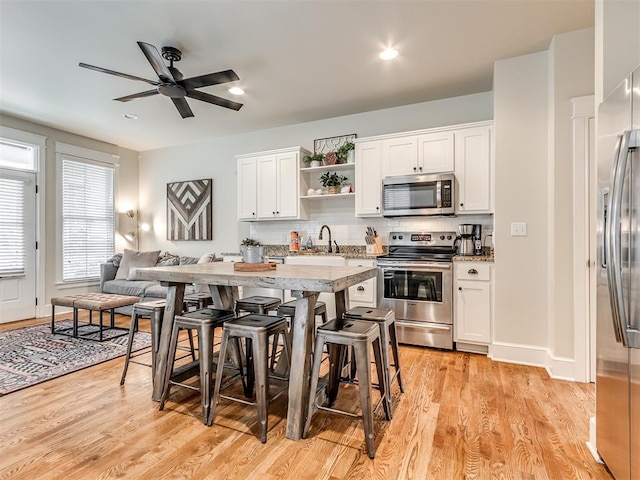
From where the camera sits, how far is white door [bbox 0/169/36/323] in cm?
461

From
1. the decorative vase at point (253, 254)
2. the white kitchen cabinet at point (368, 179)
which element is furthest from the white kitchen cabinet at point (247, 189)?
the decorative vase at point (253, 254)

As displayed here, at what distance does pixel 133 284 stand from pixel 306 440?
4.09m

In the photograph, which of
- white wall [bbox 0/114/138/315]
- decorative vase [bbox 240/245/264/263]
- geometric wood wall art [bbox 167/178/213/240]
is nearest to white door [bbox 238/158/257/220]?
geometric wood wall art [bbox 167/178/213/240]

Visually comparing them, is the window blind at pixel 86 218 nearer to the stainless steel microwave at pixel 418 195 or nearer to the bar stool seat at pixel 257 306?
the bar stool seat at pixel 257 306

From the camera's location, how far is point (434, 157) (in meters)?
3.76

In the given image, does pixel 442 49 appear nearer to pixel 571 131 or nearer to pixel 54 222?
pixel 571 131

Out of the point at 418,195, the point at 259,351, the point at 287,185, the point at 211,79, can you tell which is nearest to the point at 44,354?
the point at 259,351

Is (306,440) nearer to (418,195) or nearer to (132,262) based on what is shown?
(418,195)

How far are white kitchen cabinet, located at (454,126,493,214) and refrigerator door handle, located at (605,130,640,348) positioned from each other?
215cm

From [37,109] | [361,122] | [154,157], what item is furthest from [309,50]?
[154,157]

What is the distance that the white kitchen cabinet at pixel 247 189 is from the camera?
15.9ft

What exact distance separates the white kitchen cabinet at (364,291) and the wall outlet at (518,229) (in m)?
1.36

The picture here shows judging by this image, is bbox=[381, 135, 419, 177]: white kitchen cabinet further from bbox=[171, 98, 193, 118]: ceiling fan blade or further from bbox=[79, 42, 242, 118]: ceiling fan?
bbox=[171, 98, 193, 118]: ceiling fan blade

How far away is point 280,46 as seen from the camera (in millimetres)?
2982
